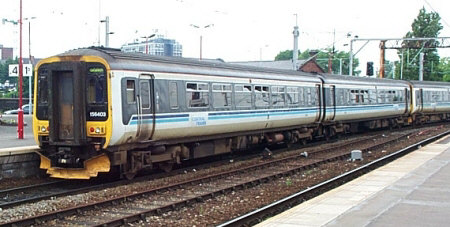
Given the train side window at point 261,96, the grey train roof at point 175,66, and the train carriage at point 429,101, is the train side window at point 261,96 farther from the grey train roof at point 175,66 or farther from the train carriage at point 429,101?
the train carriage at point 429,101

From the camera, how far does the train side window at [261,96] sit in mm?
19330

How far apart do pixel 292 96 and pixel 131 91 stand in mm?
9912

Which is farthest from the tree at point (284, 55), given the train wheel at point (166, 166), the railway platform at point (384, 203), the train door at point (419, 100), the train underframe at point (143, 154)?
the railway platform at point (384, 203)

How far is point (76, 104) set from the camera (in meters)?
13.1

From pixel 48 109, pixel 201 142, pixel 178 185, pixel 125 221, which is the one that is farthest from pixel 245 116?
pixel 125 221

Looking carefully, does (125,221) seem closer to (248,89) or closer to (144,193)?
(144,193)

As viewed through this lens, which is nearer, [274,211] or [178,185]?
[274,211]

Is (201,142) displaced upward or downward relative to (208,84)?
downward

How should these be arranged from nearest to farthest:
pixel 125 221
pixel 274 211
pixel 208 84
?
pixel 125 221 < pixel 274 211 < pixel 208 84

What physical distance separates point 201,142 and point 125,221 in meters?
7.47

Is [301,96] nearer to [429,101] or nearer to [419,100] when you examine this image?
[419,100]

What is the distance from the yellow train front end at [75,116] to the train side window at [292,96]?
33.3 ft

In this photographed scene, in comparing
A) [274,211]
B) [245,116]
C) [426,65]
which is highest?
[426,65]

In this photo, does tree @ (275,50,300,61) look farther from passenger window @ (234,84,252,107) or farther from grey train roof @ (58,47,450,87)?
passenger window @ (234,84,252,107)
